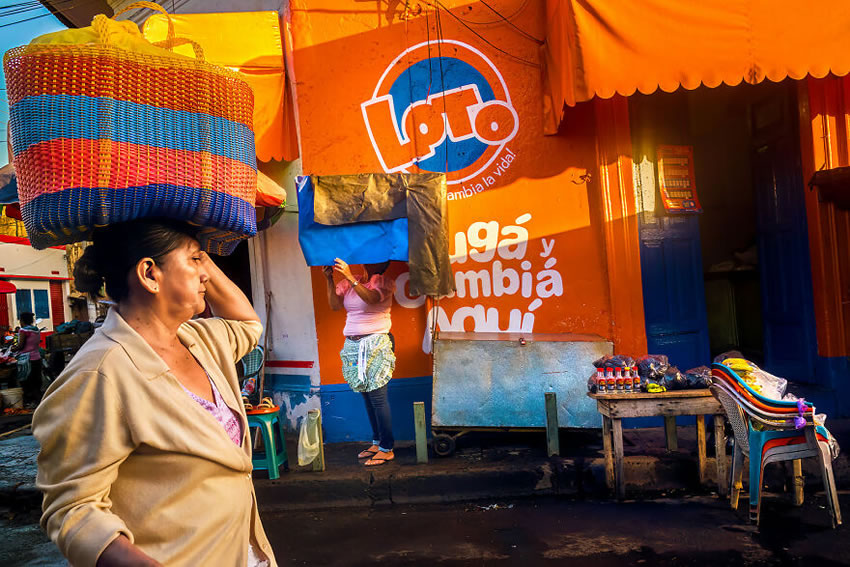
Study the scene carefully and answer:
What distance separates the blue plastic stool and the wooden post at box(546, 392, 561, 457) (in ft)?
7.78

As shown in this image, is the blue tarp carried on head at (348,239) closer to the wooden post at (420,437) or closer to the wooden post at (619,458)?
the wooden post at (420,437)

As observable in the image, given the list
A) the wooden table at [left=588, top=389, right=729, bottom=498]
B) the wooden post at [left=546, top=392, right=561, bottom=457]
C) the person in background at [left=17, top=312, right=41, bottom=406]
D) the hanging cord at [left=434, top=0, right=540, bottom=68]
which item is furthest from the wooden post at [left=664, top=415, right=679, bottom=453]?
the person in background at [left=17, top=312, right=41, bottom=406]

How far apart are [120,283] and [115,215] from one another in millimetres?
179

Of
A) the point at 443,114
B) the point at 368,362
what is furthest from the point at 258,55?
the point at 368,362

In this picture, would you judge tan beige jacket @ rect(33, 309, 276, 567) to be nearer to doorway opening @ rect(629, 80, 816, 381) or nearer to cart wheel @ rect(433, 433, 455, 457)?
cart wheel @ rect(433, 433, 455, 457)

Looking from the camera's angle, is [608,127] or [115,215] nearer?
[115,215]

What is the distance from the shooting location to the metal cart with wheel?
5.90 m

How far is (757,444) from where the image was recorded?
452 cm

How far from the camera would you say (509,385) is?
5.98 m

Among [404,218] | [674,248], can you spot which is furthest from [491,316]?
[674,248]

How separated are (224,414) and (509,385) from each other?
4506 mm

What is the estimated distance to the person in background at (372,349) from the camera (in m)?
5.96

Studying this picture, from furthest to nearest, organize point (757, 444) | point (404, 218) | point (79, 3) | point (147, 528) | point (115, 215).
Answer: point (79, 3) < point (404, 218) < point (757, 444) < point (115, 215) < point (147, 528)

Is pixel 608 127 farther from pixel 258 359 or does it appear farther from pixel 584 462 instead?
pixel 258 359
